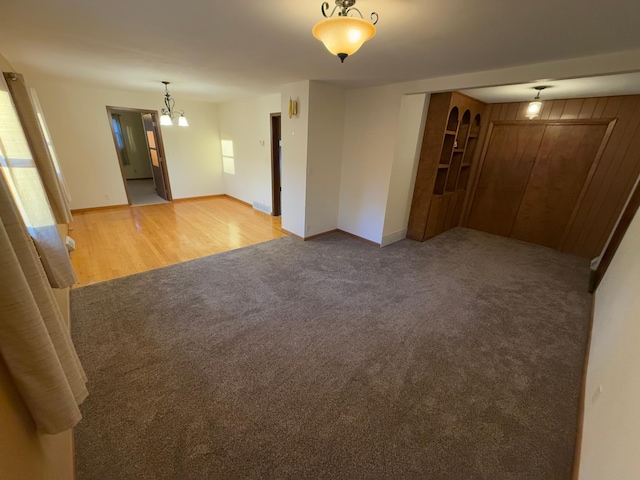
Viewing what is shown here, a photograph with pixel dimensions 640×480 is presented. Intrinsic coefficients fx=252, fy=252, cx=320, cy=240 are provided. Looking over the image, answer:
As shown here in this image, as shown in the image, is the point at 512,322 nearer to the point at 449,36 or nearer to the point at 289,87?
the point at 449,36

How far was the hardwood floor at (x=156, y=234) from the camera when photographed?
10.7 feet

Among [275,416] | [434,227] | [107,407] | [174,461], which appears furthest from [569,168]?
[107,407]

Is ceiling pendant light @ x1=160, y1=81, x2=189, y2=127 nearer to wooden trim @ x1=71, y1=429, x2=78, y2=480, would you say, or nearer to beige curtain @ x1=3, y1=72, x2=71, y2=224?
beige curtain @ x1=3, y1=72, x2=71, y2=224

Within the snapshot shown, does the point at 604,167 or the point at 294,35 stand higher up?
the point at 294,35

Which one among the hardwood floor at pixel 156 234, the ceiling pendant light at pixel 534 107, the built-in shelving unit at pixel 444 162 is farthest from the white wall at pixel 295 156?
the ceiling pendant light at pixel 534 107

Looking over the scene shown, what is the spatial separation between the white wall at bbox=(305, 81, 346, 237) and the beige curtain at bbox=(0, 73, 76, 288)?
9.39 feet

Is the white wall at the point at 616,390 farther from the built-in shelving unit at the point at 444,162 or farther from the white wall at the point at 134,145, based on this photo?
the white wall at the point at 134,145

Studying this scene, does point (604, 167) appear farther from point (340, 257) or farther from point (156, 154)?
point (156, 154)

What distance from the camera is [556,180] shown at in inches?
161

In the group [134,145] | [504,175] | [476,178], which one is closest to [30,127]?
[476,178]

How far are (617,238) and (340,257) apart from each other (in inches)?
124

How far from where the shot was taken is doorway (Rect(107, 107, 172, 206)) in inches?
225

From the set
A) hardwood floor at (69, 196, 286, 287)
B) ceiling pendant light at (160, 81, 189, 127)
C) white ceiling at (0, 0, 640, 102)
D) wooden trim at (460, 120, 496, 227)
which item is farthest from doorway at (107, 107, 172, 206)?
wooden trim at (460, 120, 496, 227)

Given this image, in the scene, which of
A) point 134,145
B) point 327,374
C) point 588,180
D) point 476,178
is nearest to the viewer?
point 327,374
